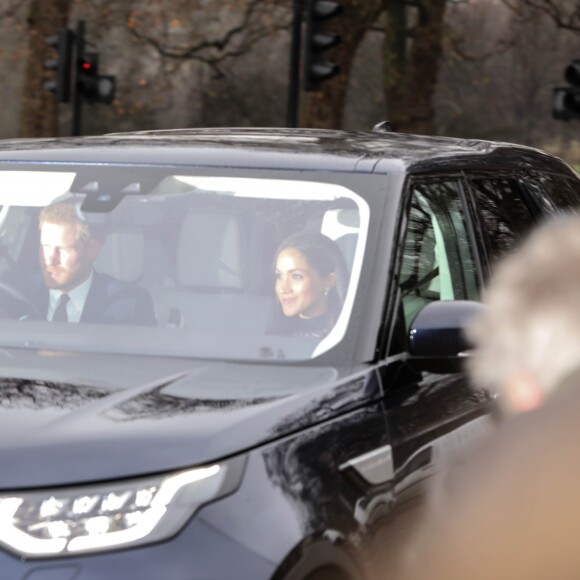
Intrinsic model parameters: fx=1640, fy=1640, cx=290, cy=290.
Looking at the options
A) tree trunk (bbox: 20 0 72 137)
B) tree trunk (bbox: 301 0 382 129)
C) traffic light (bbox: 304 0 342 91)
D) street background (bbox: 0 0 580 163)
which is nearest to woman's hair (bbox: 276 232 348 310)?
traffic light (bbox: 304 0 342 91)

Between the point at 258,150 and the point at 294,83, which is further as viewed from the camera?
the point at 294,83

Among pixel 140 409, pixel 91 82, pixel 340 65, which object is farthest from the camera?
pixel 91 82

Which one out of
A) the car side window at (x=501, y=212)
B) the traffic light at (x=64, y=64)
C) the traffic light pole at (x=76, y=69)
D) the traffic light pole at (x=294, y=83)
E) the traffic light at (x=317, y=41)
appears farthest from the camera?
the traffic light pole at (x=76, y=69)

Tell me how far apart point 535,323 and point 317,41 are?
50.0 feet

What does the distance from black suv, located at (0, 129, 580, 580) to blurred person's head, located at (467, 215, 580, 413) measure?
598 mm

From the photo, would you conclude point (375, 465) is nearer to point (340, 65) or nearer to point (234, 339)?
point (234, 339)

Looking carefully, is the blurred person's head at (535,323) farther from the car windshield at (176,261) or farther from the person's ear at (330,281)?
the person's ear at (330,281)

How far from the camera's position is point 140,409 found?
330cm

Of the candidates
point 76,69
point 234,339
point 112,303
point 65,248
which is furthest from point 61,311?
point 76,69

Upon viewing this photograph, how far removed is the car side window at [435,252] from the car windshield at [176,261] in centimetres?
19

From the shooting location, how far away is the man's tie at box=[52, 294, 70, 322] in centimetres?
423

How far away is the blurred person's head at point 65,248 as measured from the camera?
440 cm

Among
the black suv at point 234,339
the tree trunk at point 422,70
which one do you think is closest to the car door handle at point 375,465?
the black suv at point 234,339

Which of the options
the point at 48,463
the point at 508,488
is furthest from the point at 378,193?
the point at 508,488
